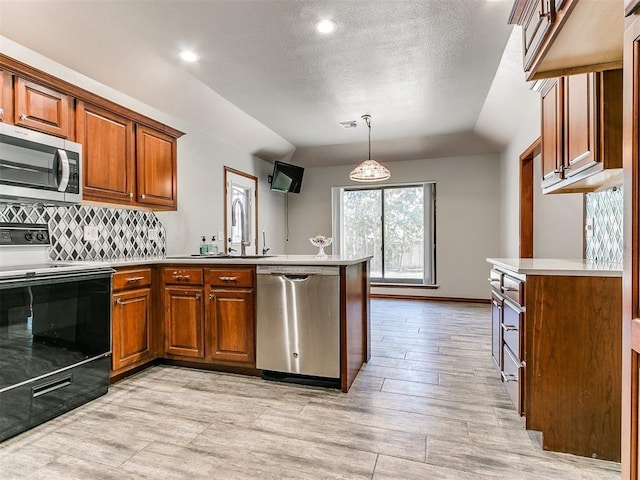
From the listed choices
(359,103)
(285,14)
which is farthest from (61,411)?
(359,103)

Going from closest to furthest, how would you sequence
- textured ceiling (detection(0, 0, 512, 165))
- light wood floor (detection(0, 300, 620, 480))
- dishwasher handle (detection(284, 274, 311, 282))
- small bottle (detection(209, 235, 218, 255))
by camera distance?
Answer: light wood floor (detection(0, 300, 620, 480)) → textured ceiling (detection(0, 0, 512, 165)) → dishwasher handle (detection(284, 274, 311, 282)) → small bottle (detection(209, 235, 218, 255))

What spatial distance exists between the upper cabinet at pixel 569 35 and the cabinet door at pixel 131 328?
2920mm

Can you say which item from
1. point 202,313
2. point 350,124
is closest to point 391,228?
point 350,124

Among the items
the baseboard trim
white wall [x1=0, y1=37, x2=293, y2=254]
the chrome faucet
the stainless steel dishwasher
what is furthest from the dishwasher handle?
the baseboard trim

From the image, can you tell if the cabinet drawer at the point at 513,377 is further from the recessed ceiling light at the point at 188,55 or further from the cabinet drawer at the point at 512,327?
the recessed ceiling light at the point at 188,55

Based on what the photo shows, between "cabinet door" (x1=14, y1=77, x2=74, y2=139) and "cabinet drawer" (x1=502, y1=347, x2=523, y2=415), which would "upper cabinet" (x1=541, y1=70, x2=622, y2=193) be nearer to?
"cabinet drawer" (x1=502, y1=347, x2=523, y2=415)

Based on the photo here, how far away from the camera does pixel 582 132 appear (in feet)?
6.29

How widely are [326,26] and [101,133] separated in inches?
76.7

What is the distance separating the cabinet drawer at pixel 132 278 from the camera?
266 cm

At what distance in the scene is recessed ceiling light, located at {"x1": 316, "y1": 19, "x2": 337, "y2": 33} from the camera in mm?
2537

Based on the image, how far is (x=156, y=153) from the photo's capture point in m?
3.36

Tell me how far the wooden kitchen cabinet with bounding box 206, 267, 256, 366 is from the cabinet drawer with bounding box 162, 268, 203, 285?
4.0 inches

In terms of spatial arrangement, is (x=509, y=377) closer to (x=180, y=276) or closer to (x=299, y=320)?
(x=299, y=320)

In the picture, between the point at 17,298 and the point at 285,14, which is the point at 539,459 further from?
the point at 285,14
